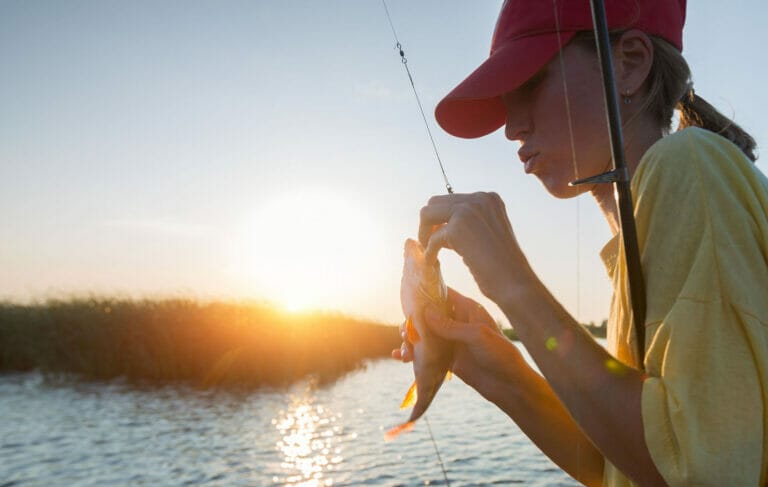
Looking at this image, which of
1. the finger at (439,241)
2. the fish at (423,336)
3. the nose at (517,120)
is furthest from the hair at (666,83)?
the fish at (423,336)

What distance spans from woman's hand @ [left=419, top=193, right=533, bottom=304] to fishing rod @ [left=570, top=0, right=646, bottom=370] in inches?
8.5

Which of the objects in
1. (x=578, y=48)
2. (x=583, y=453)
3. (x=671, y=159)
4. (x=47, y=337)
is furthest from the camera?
(x=47, y=337)

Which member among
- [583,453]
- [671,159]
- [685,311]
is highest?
[671,159]

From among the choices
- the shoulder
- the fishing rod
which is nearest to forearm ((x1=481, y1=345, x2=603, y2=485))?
the fishing rod

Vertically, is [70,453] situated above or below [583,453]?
below

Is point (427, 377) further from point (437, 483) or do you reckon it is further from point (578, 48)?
point (437, 483)

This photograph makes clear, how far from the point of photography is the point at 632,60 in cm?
170

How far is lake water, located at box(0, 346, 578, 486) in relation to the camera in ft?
33.6

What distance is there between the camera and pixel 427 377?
7.24 feet

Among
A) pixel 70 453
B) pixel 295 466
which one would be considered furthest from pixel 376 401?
pixel 70 453

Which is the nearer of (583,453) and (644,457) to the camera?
(644,457)

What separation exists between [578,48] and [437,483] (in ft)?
30.8

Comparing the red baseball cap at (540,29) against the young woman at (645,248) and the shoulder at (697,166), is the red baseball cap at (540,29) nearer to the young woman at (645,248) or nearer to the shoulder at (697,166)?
the young woman at (645,248)

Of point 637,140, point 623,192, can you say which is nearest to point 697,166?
point 623,192
